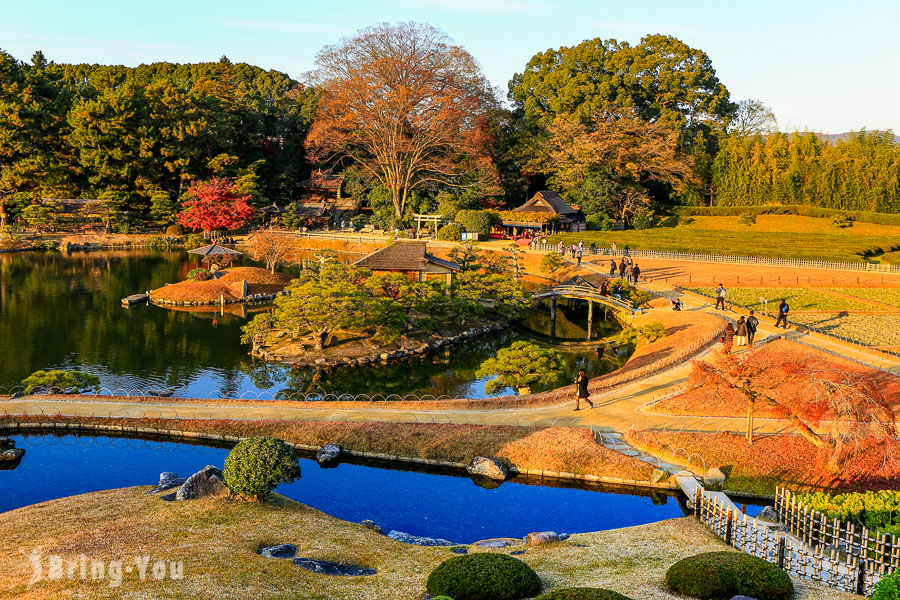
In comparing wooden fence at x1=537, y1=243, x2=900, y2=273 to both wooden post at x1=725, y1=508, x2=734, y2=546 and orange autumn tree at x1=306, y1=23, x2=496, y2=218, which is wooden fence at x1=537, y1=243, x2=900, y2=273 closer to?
orange autumn tree at x1=306, y1=23, x2=496, y2=218

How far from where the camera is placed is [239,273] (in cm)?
5172

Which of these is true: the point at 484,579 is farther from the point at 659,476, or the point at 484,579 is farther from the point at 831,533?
the point at 659,476

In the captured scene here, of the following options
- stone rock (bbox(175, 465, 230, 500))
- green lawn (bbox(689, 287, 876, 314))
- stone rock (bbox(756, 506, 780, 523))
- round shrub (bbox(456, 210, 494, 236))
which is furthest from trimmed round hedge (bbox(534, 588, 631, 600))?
round shrub (bbox(456, 210, 494, 236))

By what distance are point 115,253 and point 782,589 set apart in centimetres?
6799

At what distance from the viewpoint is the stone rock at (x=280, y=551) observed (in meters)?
14.0

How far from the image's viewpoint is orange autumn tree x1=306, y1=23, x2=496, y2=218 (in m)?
72.0

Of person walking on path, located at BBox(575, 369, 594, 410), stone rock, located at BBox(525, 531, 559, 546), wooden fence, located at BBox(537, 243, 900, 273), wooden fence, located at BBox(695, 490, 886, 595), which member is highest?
wooden fence, located at BBox(537, 243, 900, 273)

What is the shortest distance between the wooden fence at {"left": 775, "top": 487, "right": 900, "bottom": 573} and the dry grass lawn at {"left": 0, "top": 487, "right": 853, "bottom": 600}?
1.91 metres

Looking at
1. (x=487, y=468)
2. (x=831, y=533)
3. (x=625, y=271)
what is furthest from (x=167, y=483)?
(x=625, y=271)

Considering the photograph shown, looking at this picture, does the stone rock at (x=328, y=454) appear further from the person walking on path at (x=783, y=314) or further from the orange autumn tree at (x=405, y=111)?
the orange autumn tree at (x=405, y=111)

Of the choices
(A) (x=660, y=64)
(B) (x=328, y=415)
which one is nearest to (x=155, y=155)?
(A) (x=660, y=64)

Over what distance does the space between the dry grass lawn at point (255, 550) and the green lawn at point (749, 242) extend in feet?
151

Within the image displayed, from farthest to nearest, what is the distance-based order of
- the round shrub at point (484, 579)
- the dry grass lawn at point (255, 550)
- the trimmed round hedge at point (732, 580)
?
the trimmed round hedge at point (732, 580), the round shrub at point (484, 579), the dry grass lawn at point (255, 550)

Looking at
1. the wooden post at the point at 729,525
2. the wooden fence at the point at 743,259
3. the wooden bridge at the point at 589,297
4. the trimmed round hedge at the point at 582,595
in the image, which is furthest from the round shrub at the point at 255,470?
the wooden fence at the point at 743,259
